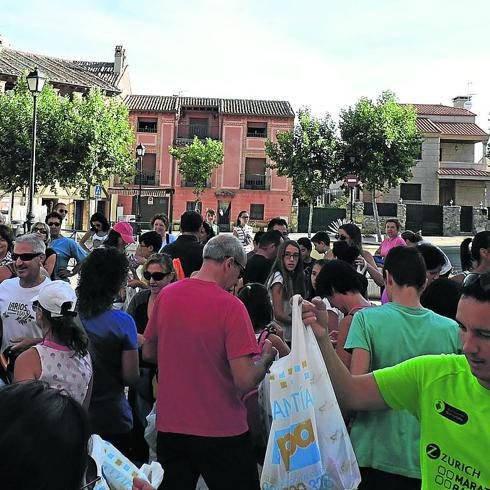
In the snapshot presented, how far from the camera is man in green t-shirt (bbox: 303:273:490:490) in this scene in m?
1.90

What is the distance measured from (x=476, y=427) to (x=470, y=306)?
38 cm

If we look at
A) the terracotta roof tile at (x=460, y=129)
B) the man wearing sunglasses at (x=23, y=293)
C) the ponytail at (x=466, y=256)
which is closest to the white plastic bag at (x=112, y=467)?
the man wearing sunglasses at (x=23, y=293)

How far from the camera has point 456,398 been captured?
202 cm

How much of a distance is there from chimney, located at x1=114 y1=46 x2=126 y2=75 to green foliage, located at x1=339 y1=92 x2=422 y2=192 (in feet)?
72.0

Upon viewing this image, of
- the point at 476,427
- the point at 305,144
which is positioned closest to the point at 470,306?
the point at 476,427

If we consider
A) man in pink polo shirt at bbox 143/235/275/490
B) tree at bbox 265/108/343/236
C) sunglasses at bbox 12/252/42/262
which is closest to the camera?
man in pink polo shirt at bbox 143/235/275/490

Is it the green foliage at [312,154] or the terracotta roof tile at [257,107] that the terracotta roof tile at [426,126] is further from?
the green foliage at [312,154]

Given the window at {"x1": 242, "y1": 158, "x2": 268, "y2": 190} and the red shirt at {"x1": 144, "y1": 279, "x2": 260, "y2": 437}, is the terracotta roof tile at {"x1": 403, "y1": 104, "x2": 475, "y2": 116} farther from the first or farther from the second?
the red shirt at {"x1": 144, "y1": 279, "x2": 260, "y2": 437}

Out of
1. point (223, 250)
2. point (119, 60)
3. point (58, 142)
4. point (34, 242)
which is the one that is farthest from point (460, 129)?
point (223, 250)

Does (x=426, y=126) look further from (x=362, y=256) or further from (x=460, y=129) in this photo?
(x=362, y=256)

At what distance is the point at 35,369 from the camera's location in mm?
2891

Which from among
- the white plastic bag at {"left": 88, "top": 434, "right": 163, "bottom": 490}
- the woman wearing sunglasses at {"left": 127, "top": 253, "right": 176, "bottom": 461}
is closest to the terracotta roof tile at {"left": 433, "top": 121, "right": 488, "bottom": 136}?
the woman wearing sunglasses at {"left": 127, "top": 253, "right": 176, "bottom": 461}

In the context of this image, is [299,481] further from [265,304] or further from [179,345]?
[265,304]

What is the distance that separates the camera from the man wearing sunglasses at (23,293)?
419cm
